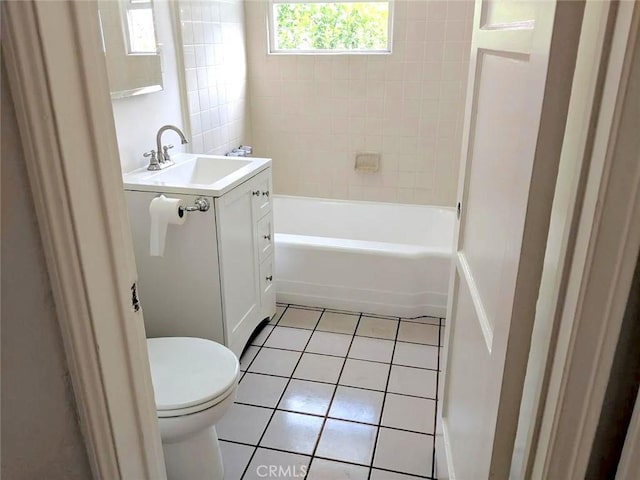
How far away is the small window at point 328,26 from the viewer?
3291mm

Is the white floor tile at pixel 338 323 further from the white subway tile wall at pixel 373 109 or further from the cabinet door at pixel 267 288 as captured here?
the white subway tile wall at pixel 373 109

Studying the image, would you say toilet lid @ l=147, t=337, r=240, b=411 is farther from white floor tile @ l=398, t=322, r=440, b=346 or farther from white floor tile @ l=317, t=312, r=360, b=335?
white floor tile @ l=398, t=322, r=440, b=346

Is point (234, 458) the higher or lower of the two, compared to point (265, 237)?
lower

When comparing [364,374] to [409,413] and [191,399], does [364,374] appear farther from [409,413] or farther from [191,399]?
[191,399]

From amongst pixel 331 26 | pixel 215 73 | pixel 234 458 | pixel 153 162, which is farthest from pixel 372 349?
pixel 331 26

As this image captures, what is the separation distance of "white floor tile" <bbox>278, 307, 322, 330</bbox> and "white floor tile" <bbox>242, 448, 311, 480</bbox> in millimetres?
933

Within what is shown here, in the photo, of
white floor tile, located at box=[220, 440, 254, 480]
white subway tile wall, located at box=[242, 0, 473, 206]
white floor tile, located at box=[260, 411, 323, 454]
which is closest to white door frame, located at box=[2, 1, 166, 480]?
white floor tile, located at box=[220, 440, 254, 480]

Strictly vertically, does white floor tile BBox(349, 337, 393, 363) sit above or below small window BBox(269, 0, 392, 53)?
below

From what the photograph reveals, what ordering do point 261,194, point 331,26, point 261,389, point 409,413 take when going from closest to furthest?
point 409,413
point 261,389
point 261,194
point 331,26

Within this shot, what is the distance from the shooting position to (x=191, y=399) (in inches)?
62.6

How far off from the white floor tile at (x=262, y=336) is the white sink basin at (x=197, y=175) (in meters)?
0.83

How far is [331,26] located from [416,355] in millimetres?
A: 2172

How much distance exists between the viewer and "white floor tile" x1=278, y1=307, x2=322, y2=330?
9.23 feet

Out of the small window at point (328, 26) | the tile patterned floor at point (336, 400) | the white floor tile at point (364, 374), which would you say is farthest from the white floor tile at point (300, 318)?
the small window at point (328, 26)
